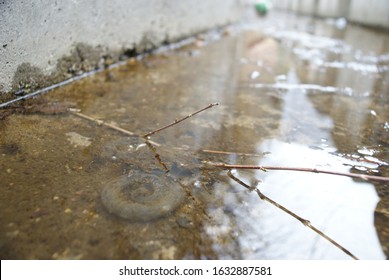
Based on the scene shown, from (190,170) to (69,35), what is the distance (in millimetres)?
1642

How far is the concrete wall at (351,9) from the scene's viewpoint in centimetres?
581

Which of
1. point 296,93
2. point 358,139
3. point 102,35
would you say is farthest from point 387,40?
point 102,35

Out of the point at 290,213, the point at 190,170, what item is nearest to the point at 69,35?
the point at 190,170

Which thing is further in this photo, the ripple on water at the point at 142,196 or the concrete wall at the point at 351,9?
the concrete wall at the point at 351,9

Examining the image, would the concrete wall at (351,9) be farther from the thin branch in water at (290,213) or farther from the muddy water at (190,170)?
the thin branch in water at (290,213)

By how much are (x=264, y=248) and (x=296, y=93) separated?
169 cm

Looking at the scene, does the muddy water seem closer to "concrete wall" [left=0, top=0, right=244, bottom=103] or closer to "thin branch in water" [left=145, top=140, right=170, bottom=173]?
"thin branch in water" [left=145, top=140, right=170, bottom=173]

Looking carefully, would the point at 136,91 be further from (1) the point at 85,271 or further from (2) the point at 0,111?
(1) the point at 85,271

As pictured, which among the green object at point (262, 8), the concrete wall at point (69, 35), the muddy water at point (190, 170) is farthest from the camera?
the green object at point (262, 8)

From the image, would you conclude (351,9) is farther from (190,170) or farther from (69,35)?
(190,170)

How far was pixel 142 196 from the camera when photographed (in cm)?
120

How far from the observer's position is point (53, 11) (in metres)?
2.18

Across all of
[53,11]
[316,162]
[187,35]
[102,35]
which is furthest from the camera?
[187,35]

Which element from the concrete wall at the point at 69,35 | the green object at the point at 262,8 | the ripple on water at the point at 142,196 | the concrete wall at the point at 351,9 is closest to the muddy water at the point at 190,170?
the ripple on water at the point at 142,196
